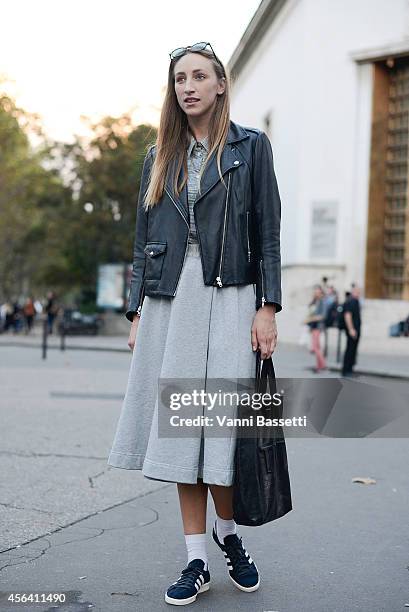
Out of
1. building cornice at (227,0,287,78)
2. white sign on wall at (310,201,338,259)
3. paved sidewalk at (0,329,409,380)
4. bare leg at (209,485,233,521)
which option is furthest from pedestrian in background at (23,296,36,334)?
bare leg at (209,485,233,521)

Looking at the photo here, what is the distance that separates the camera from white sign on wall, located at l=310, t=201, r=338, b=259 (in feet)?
91.5

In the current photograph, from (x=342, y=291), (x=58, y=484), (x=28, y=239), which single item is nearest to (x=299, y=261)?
(x=342, y=291)

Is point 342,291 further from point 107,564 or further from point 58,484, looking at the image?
point 107,564

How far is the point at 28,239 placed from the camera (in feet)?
185

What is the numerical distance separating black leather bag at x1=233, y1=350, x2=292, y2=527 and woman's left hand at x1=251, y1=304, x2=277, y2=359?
176mm

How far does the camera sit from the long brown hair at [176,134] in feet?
12.2

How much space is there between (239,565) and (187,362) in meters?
0.88

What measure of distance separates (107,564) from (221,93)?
6.93 ft

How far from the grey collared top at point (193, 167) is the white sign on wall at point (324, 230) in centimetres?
2436

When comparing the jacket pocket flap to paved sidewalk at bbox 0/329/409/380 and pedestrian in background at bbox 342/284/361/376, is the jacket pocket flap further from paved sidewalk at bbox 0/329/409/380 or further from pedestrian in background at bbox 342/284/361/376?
paved sidewalk at bbox 0/329/409/380

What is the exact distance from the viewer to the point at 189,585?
3.59m

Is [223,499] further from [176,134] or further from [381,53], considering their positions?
[381,53]

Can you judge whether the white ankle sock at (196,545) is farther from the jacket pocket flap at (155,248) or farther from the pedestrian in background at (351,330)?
the pedestrian in background at (351,330)

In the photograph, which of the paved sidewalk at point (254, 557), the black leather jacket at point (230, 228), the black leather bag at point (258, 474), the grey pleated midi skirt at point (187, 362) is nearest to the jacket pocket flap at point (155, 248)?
the black leather jacket at point (230, 228)
